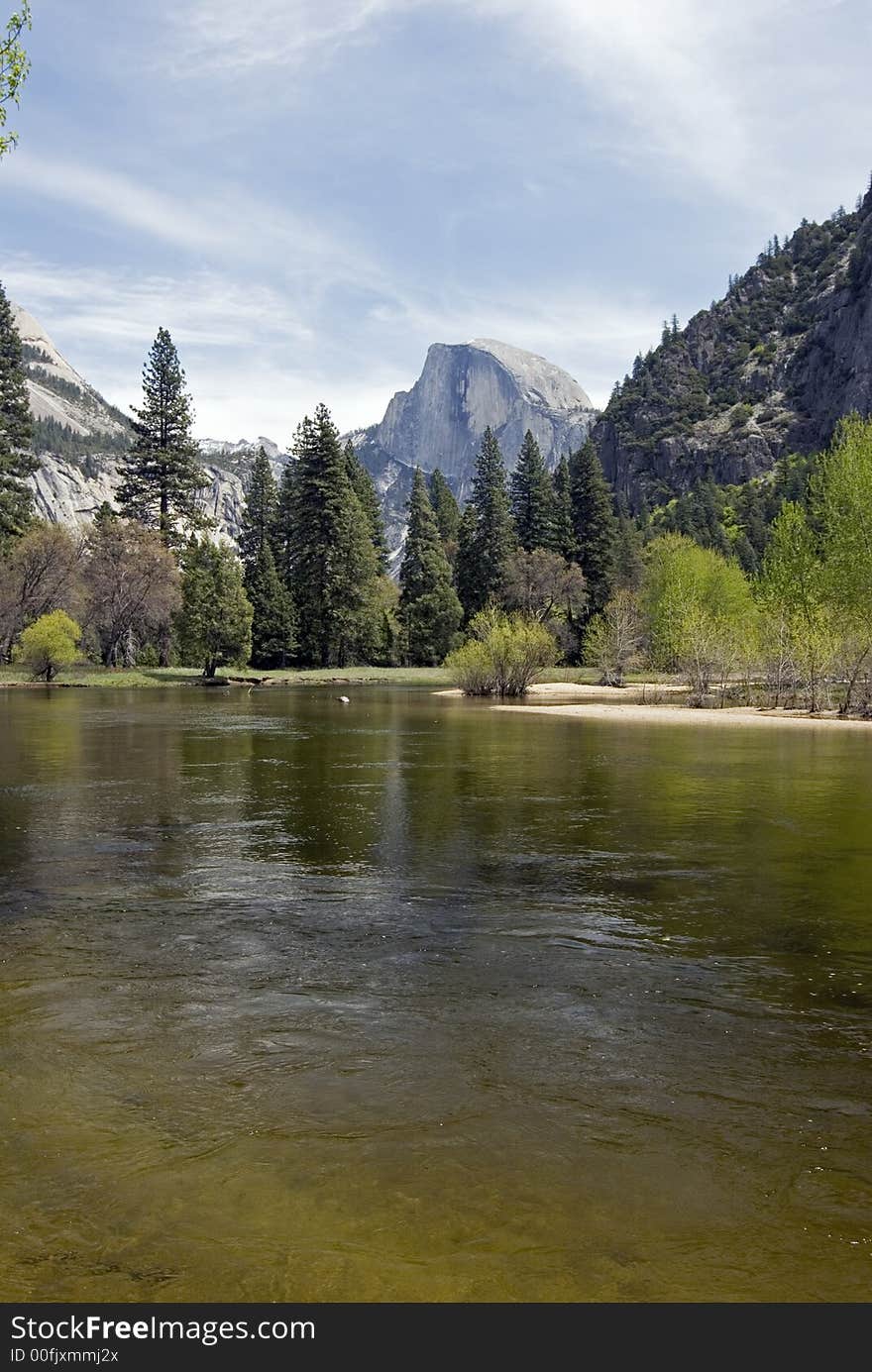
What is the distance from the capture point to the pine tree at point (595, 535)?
99438 mm

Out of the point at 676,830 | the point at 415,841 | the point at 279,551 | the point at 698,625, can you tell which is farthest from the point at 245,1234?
the point at 279,551

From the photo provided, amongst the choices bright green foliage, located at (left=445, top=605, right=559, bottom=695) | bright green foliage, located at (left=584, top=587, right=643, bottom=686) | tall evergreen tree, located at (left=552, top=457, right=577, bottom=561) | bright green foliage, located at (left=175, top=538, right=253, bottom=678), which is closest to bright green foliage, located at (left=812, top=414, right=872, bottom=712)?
bright green foliage, located at (left=445, top=605, right=559, bottom=695)

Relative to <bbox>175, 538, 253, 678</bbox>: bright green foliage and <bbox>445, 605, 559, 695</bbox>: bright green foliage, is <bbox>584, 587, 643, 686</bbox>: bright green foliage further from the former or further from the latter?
<bbox>175, 538, 253, 678</bbox>: bright green foliage

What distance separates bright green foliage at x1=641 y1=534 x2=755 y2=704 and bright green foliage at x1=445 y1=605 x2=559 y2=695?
8.86m

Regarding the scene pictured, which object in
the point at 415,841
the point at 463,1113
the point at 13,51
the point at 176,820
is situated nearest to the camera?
the point at 463,1113

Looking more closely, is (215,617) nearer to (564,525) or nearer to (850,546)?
(564,525)

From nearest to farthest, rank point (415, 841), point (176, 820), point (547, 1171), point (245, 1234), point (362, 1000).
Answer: point (245, 1234)
point (547, 1171)
point (362, 1000)
point (415, 841)
point (176, 820)

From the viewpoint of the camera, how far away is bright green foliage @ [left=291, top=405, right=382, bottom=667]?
91.2 meters

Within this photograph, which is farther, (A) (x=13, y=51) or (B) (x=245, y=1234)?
(A) (x=13, y=51)

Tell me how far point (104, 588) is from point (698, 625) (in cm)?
5352

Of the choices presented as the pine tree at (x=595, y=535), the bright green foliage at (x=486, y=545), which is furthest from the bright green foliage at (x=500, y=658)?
the pine tree at (x=595, y=535)

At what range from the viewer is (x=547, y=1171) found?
203 inches

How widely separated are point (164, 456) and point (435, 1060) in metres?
97.7
